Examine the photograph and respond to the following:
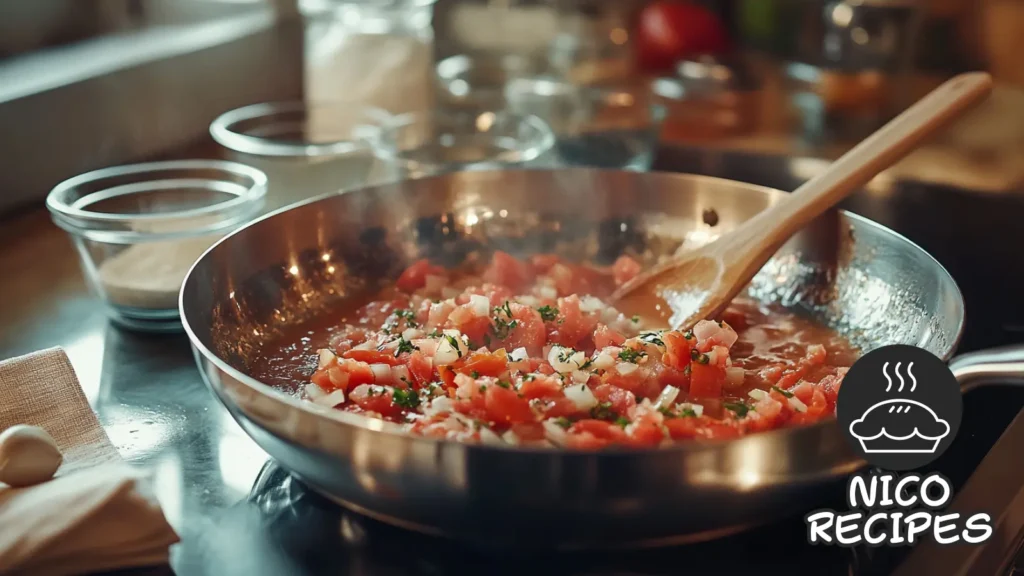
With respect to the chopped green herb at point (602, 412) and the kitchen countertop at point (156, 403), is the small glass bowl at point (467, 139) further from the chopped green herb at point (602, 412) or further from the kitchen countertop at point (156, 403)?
the chopped green herb at point (602, 412)

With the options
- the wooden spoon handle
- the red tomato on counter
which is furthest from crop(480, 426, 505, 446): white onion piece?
the red tomato on counter

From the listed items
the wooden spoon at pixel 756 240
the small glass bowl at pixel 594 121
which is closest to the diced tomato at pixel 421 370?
the wooden spoon at pixel 756 240

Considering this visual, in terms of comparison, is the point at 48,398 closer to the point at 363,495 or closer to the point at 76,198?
the point at 363,495

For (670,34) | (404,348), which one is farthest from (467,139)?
(670,34)

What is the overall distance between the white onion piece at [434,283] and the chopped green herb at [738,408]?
19.1 inches

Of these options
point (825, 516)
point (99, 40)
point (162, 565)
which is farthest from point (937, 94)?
point (99, 40)

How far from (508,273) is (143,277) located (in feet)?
1.63

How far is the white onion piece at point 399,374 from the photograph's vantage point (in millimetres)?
1065

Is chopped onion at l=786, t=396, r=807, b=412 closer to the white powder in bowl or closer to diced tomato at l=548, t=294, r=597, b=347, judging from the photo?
diced tomato at l=548, t=294, r=597, b=347

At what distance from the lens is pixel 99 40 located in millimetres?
2180

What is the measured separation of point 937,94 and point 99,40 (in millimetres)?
1732

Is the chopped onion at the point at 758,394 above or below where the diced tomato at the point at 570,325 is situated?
above

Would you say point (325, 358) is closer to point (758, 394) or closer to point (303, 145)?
point (758, 394)

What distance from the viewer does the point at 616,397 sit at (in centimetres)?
100
